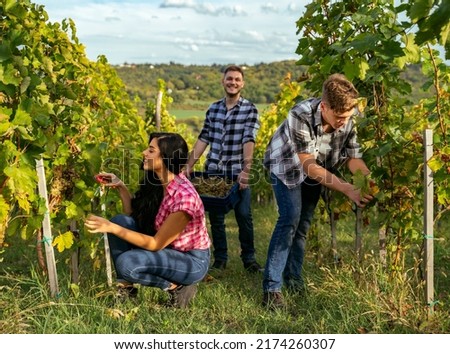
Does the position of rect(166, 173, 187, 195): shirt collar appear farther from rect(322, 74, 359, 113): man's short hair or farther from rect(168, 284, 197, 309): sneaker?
rect(322, 74, 359, 113): man's short hair

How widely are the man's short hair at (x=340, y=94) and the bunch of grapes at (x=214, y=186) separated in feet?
5.74

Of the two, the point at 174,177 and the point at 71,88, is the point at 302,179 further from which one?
the point at 71,88

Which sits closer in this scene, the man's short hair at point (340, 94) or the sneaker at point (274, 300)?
the man's short hair at point (340, 94)

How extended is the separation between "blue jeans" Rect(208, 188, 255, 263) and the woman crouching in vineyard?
1.37 metres

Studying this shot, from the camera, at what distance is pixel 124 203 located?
424 cm

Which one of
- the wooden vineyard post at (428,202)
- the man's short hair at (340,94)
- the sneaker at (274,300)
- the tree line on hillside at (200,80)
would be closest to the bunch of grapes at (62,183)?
the sneaker at (274,300)

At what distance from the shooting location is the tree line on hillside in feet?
97.2

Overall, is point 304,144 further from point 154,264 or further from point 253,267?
point 253,267

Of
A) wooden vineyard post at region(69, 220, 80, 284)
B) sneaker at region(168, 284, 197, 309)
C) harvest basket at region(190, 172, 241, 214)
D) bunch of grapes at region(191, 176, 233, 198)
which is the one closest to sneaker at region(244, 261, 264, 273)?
harvest basket at region(190, 172, 241, 214)

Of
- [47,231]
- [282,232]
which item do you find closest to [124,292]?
[47,231]

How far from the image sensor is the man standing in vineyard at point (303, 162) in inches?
153

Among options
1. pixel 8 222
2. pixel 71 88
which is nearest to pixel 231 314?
pixel 8 222

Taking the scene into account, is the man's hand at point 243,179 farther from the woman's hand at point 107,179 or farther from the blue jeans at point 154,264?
the woman's hand at point 107,179

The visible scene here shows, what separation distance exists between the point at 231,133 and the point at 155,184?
1.62 meters
